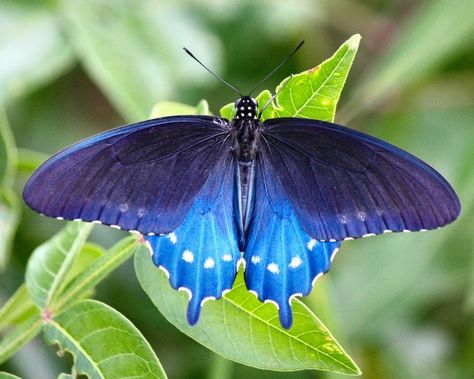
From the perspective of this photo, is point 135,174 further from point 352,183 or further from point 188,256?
point 352,183

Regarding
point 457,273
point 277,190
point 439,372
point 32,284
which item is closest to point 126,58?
point 277,190

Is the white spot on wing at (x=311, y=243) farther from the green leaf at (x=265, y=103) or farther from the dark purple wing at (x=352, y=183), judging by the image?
the green leaf at (x=265, y=103)

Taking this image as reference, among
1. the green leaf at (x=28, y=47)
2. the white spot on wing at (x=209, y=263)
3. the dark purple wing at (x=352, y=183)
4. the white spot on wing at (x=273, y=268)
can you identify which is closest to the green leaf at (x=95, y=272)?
the white spot on wing at (x=209, y=263)

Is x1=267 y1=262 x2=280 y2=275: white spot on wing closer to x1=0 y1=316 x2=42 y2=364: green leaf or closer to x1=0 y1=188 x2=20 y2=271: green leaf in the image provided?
x1=0 y1=316 x2=42 y2=364: green leaf

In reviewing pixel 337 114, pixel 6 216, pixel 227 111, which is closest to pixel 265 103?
pixel 227 111

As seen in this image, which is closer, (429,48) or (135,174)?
(135,174)

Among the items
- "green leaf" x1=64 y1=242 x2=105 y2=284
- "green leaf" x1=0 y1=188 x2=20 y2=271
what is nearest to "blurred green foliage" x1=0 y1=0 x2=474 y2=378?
"green leaf" x1=0 y1=188 x2=20 y2=271
